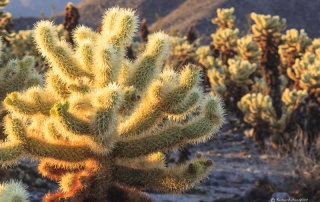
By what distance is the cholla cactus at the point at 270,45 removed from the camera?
935 centimetres

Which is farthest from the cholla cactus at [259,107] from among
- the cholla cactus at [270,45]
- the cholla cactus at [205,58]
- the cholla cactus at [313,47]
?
the cholla cactus at [205,58]

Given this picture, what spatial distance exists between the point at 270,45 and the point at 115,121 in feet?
24.3

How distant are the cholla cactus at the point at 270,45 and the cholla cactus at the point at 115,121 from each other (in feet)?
22.2

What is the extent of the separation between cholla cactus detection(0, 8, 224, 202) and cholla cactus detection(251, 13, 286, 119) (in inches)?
267

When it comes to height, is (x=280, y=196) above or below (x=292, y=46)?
below

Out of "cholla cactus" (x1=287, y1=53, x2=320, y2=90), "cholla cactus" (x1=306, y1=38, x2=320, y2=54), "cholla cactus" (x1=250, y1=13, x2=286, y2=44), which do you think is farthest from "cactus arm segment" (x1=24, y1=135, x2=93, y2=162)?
"cholla cactus" (x1=306, y1=38, x2=320, y2=54)

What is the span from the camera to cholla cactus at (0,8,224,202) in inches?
103

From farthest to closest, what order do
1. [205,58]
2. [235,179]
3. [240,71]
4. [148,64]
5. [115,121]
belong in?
[205,58] → [240,71] → [235,179] → [148,64] → [115,121]

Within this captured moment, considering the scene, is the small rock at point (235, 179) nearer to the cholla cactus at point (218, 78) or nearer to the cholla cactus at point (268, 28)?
the cholla cactus at point (218, 78)

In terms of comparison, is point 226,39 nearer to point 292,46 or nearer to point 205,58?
point 205,58

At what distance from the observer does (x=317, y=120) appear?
829 centimetres

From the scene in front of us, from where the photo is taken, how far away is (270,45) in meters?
9.36

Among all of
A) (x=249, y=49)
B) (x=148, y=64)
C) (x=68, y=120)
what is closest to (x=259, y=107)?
(x=249, y=49)

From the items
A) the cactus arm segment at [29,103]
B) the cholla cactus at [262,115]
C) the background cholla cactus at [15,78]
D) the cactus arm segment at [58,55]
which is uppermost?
the cholla cactus at [262,115]
